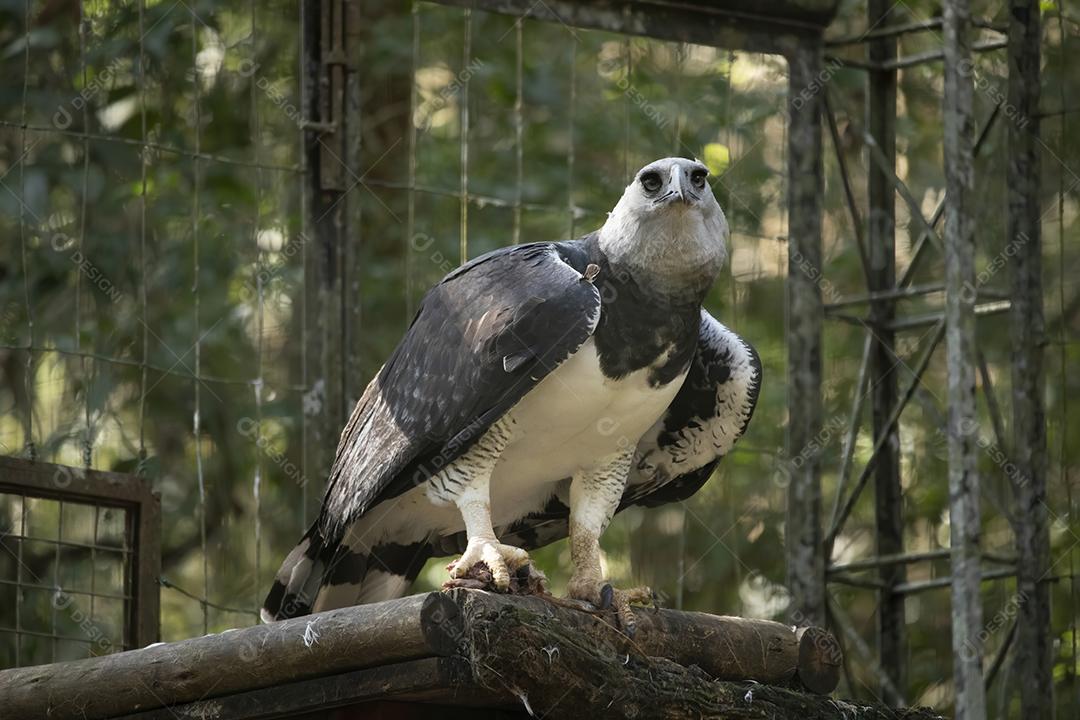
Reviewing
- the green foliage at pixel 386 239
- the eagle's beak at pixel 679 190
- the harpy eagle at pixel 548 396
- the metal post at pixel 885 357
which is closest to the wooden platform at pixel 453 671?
the harpy eagle at pixel 548 396

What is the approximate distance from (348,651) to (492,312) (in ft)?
3.70

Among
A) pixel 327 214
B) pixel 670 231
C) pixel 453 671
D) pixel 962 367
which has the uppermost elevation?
pixel 327 214

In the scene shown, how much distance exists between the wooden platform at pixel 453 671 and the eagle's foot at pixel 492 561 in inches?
5.8

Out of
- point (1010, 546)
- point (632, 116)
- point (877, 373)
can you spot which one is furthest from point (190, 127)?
point (1010, 546)

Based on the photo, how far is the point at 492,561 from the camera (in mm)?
4652

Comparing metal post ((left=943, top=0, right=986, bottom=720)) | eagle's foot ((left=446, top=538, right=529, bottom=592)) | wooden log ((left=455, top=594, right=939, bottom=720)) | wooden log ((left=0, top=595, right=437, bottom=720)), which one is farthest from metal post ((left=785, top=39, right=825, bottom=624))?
wooden log ((left=0, top=595, right=437, bottom=720))

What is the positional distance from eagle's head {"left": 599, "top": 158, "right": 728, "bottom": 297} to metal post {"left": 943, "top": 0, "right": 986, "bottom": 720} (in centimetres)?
233

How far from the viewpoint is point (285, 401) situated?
9.01m

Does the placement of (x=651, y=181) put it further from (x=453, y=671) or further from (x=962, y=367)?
(x=962, y=367)

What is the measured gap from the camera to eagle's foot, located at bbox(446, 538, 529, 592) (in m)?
4.59

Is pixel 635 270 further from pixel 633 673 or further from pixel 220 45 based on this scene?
pixel 220 45

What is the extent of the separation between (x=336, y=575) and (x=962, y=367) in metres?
2.80

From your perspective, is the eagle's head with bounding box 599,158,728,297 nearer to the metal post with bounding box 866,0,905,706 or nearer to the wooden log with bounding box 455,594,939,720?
the wooden log with bounding box 455,594,939,720

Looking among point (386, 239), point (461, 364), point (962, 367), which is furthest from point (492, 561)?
point (386, 239)
